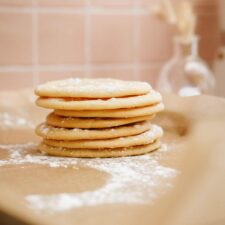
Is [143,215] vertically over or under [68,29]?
under

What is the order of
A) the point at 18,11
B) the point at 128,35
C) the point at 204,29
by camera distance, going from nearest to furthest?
the point at 18,11 → the point at 128,35 → the point at 204,29

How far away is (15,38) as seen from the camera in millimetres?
1384

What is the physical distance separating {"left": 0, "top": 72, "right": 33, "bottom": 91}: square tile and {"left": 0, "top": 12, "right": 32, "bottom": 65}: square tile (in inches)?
1.1

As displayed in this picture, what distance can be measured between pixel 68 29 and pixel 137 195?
0.93m

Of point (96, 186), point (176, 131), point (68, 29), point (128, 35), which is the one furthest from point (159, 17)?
point (96, 186)

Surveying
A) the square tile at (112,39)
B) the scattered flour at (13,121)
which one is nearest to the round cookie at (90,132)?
the scattered flour at (13,121)

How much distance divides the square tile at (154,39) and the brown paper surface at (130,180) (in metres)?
0.58

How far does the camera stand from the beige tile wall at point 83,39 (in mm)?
1386

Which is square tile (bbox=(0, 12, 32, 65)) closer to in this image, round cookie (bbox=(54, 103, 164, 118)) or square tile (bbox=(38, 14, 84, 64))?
square tile (bbox=(38, 14, 84, 64))

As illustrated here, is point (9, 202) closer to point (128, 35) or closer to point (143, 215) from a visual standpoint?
point (143, 215)

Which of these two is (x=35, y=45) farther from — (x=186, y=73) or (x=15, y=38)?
(x=186, y=73)

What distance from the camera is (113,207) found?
539 millimetres

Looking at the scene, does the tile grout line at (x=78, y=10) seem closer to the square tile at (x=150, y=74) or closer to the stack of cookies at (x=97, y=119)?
→ the square tile at (x=150, y=74)

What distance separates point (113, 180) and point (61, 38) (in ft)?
2.76
